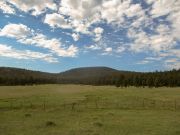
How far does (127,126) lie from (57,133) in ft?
23.9

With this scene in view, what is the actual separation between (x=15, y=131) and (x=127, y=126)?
10.1 metres

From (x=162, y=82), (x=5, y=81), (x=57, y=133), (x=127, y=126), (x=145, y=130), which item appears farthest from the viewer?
(x=5, y=81)

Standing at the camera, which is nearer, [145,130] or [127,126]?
[145,130]

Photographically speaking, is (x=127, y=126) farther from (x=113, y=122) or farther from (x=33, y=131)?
(x=33, y=131)

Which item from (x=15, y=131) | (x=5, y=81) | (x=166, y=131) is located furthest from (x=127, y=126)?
(x=5, y=81)

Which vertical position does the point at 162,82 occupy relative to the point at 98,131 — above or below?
above

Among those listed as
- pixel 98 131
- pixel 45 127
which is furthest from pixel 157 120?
pixel 45 127

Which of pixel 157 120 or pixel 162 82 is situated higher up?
pixel 162 82

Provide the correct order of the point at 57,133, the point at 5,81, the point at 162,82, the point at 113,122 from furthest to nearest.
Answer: the point at 5,81 → the point at 162,82 → the point at 113,122 → the point at 57,133

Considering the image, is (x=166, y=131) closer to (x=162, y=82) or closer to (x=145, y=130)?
(x=145, y=130)

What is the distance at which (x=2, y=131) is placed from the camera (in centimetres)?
2402

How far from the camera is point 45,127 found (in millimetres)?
26172

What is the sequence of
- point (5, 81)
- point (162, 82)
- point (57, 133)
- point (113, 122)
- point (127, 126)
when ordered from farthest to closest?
point (5, 81) < point (162, 82) < point (113, 122) < point (127, 126) < point (57, 133)

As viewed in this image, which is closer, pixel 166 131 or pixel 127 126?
pixel 166 131
